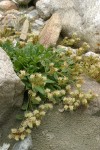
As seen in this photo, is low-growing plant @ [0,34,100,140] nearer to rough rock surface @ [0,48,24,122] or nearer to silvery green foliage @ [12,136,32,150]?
silvery green foliage @ [12,136,32,150]

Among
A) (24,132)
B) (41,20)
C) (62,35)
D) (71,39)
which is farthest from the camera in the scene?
(41,20)

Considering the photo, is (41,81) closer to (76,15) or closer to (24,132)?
(24,132)

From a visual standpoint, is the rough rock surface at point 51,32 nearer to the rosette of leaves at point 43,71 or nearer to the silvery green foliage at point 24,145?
the rosette of leaves at point 43,71

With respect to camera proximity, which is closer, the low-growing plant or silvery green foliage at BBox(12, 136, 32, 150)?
silvery green foliage at BBox(12, 136, 32, 150)

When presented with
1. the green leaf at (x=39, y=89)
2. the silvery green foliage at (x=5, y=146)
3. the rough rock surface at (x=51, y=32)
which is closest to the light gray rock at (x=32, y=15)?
the rough rock surface at (x=51, y=32)

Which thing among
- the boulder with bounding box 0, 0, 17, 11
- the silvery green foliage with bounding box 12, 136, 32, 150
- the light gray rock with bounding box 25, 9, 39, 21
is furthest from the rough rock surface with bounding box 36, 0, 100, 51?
the silvery green foliage with bounding box 12, 136, 32, 150

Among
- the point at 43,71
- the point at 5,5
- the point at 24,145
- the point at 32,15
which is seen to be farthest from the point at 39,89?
the point at 5,5

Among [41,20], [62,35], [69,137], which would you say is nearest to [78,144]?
[69,137]
